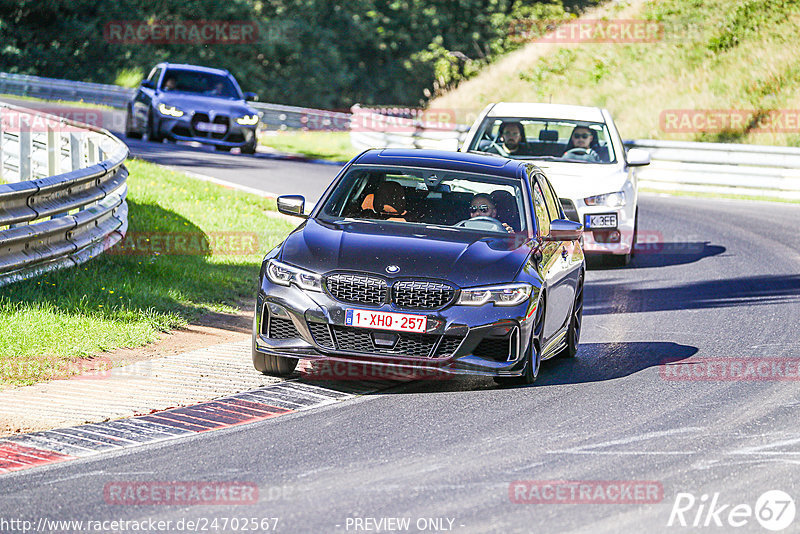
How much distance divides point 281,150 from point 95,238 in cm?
2115

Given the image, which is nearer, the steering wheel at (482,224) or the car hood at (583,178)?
the steering wheel at (482,224)

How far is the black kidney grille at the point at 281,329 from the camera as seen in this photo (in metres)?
8.50

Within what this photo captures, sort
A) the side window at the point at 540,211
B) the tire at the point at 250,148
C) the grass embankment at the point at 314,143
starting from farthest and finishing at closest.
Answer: the grass embankment at the point at 314,143
the tire at the point at 250,148
the side window at the point at 540,211

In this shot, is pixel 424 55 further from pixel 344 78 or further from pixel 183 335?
pixel 183 335

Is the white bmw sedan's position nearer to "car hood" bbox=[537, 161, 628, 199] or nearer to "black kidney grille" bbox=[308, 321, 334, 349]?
"car hood" bbox=[537, 161, 628, 199]

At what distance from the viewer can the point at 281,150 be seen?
3325 centimetres

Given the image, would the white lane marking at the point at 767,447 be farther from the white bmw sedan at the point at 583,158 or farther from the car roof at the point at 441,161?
the white bmw sedan at the point at 583,158

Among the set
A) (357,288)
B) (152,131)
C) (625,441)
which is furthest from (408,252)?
(152,131)

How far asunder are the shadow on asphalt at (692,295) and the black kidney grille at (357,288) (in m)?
4.73

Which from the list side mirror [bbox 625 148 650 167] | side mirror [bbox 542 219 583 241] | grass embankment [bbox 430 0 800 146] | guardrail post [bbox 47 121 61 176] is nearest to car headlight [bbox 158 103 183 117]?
guardrail post [bbox 47 121 61 176]

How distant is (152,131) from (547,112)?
44.0 ft

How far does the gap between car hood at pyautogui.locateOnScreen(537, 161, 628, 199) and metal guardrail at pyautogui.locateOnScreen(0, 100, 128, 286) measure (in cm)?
498

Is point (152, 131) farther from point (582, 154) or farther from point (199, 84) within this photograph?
point (582, 154)

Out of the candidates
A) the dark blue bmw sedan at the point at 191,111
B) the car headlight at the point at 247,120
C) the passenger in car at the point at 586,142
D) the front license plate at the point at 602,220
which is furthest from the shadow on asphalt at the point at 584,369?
the car headlight at the point at 247,120
